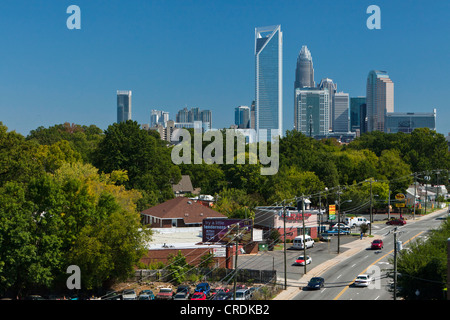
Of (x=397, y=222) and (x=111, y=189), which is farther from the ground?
(x=111, y=189)

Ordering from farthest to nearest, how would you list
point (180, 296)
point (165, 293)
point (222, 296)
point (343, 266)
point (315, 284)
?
point (343, 266) < point (315, 284) < point (165, 293) < point (180, 296) < point (222, 296)

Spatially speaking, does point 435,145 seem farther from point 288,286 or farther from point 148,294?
point 148,294

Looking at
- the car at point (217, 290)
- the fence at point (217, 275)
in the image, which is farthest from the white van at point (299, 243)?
the car at point (217, 290)

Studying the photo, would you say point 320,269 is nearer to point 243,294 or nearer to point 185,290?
point 243,294

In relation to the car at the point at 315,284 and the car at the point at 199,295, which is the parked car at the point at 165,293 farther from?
the car at the point at 315,284

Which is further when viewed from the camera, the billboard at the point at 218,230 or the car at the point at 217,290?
the billboard at the point at 218,230

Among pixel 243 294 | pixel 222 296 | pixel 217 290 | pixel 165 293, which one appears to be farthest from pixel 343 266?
pixel 165 293

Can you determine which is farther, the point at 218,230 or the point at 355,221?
the point at 355,221

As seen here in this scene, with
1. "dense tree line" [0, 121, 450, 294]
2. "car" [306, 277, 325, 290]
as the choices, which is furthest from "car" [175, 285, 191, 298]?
"car" [306, 277, 325, 290]
